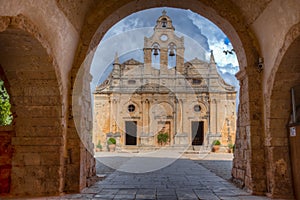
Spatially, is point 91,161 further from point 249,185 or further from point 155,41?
point 155,41

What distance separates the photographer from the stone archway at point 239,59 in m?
4.89

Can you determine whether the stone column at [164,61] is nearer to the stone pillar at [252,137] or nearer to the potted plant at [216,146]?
the potted plant at [216,146]

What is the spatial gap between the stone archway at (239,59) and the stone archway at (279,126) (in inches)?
8.8

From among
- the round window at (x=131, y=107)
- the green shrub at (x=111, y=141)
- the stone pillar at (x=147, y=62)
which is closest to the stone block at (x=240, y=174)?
the green shrub at (x=111, y=141)

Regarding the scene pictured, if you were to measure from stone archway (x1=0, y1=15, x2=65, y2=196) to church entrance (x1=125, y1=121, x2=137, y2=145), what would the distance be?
19.5 m

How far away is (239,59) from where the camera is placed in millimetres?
5559

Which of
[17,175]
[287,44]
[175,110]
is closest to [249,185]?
[287,44]

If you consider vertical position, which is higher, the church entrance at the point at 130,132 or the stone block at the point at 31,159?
the church entrance at the point at 130,132

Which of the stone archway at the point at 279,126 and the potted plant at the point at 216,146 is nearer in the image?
the stone archway at the point at 279,126

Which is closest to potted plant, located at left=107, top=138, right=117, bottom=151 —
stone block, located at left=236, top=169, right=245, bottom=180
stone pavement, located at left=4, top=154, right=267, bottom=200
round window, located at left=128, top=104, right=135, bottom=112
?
round window, located at left=128, top=104, right=135, bottom=112

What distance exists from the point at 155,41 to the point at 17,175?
21223mm

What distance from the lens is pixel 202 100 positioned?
24141 mm

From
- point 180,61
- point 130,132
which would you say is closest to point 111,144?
point 130,132

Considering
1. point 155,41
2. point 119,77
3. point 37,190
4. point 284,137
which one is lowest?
point 37,190
